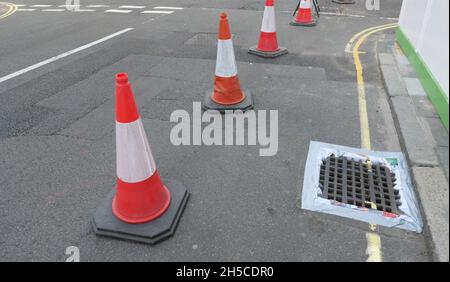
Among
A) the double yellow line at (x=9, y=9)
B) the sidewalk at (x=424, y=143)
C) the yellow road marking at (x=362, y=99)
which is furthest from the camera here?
the double yellow line at (x=9, y=9)

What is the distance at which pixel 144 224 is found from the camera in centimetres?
283

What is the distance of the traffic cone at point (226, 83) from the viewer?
4547 mm

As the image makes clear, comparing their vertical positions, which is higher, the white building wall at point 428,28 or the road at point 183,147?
the white building wall at point 428,28

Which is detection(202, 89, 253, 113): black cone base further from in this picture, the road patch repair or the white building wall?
the white building wall

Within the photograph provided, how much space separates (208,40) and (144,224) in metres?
6.07

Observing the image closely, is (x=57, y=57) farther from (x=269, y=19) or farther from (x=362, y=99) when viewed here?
(x=362, y=99)

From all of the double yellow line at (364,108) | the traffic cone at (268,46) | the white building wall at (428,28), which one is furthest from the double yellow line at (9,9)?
the white building wall at (428,28)

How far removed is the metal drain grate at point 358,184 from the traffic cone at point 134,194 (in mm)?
1462

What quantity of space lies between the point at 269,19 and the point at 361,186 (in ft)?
13.2

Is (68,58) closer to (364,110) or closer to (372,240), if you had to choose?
(364,110)

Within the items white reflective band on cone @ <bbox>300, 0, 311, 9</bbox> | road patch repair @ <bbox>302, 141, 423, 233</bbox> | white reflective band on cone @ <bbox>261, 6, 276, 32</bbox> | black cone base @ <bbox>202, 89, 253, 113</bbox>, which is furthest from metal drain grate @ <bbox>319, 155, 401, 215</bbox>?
white reflective band on cone @ <bbox>300, 0, 311, 9</bbox>

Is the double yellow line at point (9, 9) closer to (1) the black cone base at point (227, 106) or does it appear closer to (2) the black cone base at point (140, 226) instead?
(1) the black cone base at point (227, 106)

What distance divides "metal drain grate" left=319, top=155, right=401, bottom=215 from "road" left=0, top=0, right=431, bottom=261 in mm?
256

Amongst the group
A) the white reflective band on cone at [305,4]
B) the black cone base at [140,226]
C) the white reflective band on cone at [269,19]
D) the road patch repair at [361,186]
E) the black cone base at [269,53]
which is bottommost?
the black cone base at [140,226]
